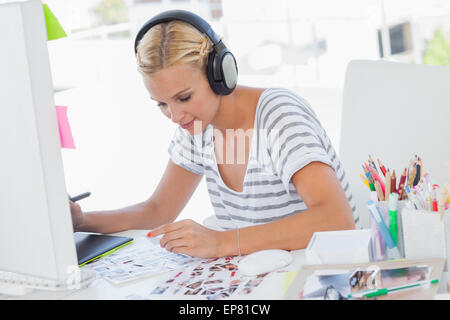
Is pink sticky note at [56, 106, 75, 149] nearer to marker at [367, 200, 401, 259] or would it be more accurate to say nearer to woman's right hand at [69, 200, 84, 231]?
woman's right hand at [69, 200, 84, 231]

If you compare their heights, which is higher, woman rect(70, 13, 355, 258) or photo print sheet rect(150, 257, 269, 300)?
woman rect(70, 13, 355, 258)

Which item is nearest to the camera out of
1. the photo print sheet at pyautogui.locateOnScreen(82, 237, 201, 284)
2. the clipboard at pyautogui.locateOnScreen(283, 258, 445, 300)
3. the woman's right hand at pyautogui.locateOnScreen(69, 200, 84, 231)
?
the clipboard at pyautogui.locateOnScreen(283, 258, 445, 300)

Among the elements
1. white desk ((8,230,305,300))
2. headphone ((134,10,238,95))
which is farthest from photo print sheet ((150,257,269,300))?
headphone ((134,10,238,95))

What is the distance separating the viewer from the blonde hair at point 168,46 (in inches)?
48.7

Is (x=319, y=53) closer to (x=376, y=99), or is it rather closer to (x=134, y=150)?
(x=134, y=150)

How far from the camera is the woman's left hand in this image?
3.82ft

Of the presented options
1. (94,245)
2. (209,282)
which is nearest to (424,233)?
(209,282)

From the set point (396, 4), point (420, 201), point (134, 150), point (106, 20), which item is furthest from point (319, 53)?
point (106, 20)

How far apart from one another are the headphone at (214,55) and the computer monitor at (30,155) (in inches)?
14.5

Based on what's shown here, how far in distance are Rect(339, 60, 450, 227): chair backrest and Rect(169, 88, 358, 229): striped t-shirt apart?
0.43 ft

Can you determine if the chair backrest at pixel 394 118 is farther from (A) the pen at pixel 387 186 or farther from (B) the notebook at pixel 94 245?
(B) the notebook at pixel 94 245

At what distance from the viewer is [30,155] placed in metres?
0.95

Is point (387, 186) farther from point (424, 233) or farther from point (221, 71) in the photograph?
point (221, 71)
